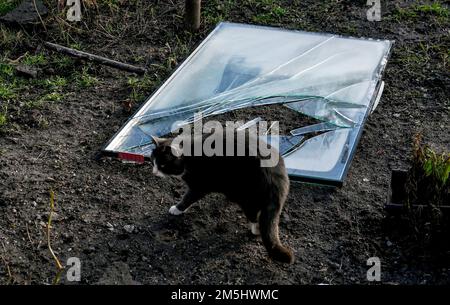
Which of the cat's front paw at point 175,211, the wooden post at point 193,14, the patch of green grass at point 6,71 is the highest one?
the wooden post at point 193,14

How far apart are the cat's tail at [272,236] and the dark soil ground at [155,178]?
119mm

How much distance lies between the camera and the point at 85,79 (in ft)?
21.0

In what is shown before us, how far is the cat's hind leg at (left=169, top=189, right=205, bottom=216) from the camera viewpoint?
481 centimetres

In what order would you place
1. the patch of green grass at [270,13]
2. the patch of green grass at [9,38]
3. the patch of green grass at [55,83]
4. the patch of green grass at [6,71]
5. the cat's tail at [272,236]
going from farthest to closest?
the patch of green grass at [270,13] → the patch of green grass at [9,38] → the patch of green grass at [6,71] → the patch of green grass at [55,83] → the cat's tail at [272,236]

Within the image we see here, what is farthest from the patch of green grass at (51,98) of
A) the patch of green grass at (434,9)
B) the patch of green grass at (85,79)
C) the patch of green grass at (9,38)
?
the patch of green grass at (434,9)

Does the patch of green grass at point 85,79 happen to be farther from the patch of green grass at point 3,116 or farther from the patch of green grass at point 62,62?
the patch of green grass at point 3,116

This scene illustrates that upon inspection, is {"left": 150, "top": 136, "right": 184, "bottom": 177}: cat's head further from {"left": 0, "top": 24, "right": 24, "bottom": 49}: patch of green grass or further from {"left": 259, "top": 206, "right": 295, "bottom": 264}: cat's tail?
{"left": 0, "top": 24, "right": 24, "bottom": 49}: patch of green grass

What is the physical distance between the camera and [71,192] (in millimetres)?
5113

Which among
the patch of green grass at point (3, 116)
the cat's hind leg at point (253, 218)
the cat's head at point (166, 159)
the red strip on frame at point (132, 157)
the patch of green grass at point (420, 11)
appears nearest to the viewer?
the cat's hind leg at point (253, 218)

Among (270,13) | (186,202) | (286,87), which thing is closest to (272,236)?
(186,202)

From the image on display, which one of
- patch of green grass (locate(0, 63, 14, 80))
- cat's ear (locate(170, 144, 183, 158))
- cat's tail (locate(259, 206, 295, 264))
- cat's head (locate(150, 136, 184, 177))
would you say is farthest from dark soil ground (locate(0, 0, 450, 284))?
cat's ear (locate(170, 144, 183, 158))

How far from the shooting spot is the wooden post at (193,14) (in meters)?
7.04

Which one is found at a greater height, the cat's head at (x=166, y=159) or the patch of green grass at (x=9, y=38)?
the patch of green grass at (x=9, y=38)

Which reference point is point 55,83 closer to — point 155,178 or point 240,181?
point 155,178
